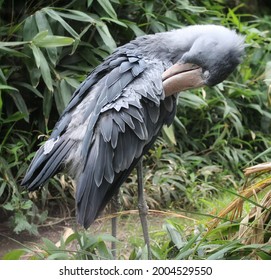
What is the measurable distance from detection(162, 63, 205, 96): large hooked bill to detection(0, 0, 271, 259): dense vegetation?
1.85 ft

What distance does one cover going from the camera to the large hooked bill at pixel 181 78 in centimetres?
311

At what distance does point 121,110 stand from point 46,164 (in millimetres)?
418

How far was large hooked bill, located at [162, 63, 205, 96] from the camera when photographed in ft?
10.2

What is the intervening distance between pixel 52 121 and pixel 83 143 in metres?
1.61

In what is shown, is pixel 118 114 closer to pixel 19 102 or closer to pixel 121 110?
pixel 121 110

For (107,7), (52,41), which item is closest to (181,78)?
(52,41)

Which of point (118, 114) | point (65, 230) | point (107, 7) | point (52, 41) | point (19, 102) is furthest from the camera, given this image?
point (107, 7)

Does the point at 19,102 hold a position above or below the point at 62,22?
Result: below

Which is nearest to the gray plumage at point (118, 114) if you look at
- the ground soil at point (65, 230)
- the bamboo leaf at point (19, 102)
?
the ground soil at point (65, 230)

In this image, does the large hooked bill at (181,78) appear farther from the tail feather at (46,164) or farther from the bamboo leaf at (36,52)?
the bamboo leaf at (36,52)

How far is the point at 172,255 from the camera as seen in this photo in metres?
3.13

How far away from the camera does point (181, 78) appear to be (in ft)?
10.2
